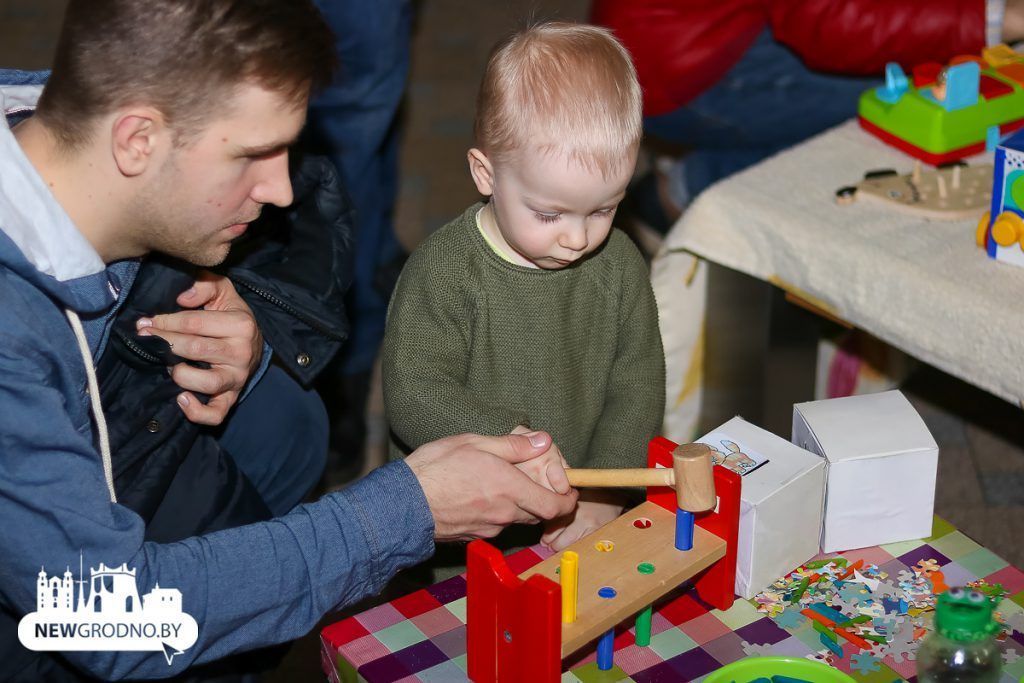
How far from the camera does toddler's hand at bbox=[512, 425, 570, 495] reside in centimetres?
127

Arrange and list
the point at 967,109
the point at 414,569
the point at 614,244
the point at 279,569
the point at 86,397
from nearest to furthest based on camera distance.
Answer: the point at 279,569, the point at 86,397, the point at 614,244, the point at 414,569, the point at 967,109

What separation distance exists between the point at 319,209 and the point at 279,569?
0.67m

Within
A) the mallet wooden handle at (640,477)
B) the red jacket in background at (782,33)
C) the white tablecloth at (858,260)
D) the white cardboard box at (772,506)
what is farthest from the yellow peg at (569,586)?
the red jacket in background at (782,33)

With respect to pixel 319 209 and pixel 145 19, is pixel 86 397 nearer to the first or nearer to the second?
pixel 145 19

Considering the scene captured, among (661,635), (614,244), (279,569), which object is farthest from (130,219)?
(661,635)

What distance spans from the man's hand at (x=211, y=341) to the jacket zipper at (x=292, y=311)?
0.02 m

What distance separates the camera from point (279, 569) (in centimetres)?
114

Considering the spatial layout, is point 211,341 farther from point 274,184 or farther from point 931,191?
point 931,191

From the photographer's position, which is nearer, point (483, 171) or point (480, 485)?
point (480, 485)

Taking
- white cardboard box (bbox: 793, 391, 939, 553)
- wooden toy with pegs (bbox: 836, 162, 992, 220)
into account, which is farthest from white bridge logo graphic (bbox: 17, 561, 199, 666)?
wooden toy with pegs (bbox: 836, 162, 992, 220)

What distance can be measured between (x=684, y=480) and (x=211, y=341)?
2.09ft

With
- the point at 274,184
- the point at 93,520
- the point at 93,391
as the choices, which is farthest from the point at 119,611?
the point at 274,184

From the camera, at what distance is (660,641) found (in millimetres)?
1191

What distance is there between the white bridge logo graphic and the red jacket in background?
1.41 meters
